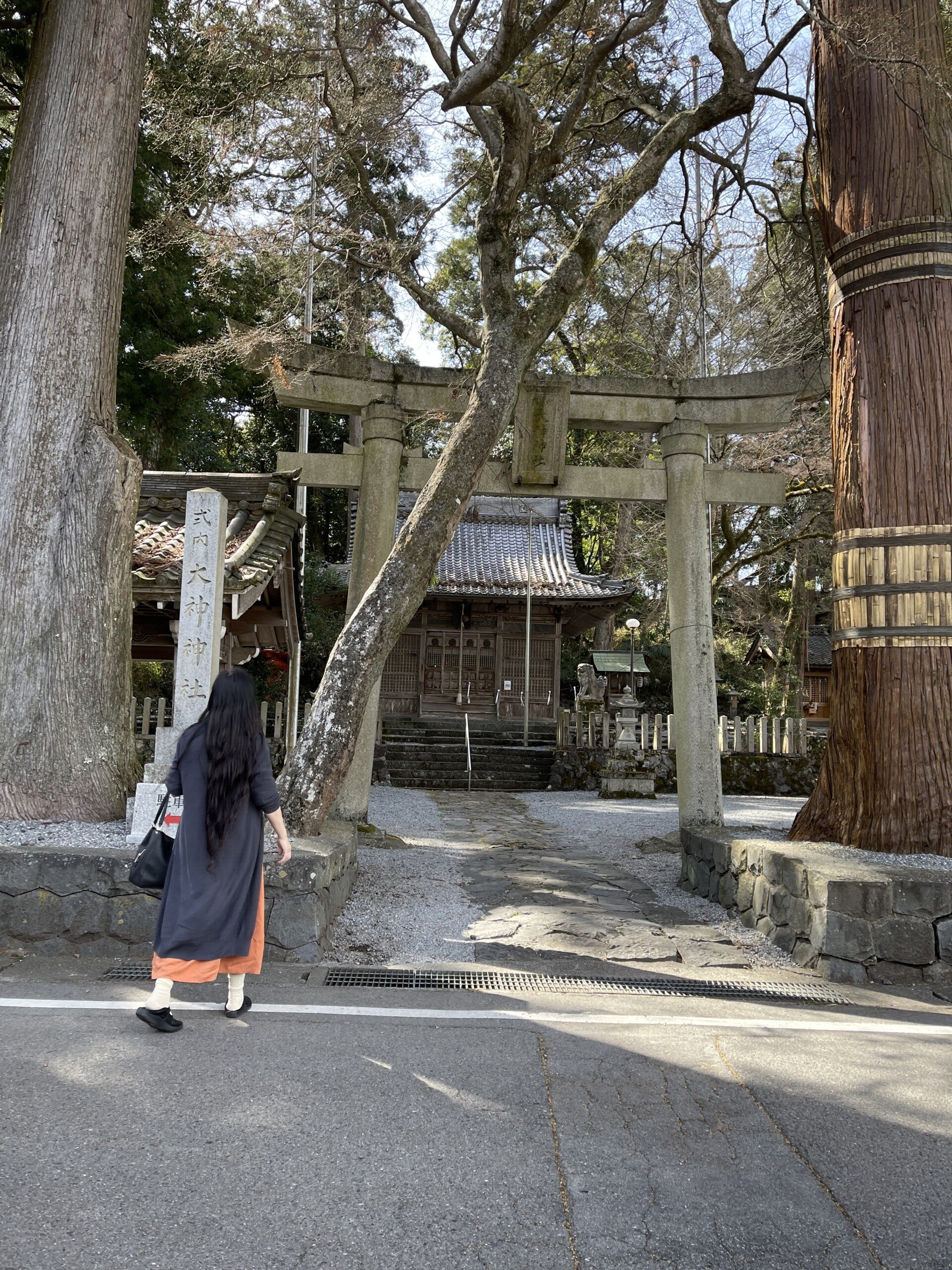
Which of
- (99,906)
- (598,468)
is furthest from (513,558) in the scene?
(99,906)

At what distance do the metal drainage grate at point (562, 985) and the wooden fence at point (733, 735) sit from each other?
10.7m

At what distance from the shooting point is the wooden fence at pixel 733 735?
1577 cm

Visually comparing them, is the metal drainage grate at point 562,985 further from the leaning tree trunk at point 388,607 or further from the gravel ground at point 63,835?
the gravel ground at point 63,835

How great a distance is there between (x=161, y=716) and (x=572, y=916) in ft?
23.6

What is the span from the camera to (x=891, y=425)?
5.49 m

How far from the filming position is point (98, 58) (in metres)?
6.05

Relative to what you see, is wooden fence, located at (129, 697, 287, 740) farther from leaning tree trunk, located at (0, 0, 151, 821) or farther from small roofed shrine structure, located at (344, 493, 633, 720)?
small roofed shrine structure, located at (344, 493, 633, 720)

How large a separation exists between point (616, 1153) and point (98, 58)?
7.27m

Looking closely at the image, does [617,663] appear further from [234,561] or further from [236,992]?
[236,992]

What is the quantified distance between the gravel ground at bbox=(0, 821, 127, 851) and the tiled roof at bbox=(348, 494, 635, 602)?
48.4ft

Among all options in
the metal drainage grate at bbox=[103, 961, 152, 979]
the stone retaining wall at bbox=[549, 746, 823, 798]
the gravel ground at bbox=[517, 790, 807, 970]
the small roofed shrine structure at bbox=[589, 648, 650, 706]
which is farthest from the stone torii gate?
the small roofed shrine structure at bbox=[589, 648, 650, 706]

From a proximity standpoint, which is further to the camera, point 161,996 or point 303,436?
point 303,436

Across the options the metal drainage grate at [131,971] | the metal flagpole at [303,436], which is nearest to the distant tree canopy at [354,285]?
the metal flagpole at [303,436]

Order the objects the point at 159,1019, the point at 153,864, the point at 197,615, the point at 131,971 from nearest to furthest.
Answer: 1. the point at 159,1019
2. the point at 153,864
3. the point at 131,971
4. the point at 197,615
